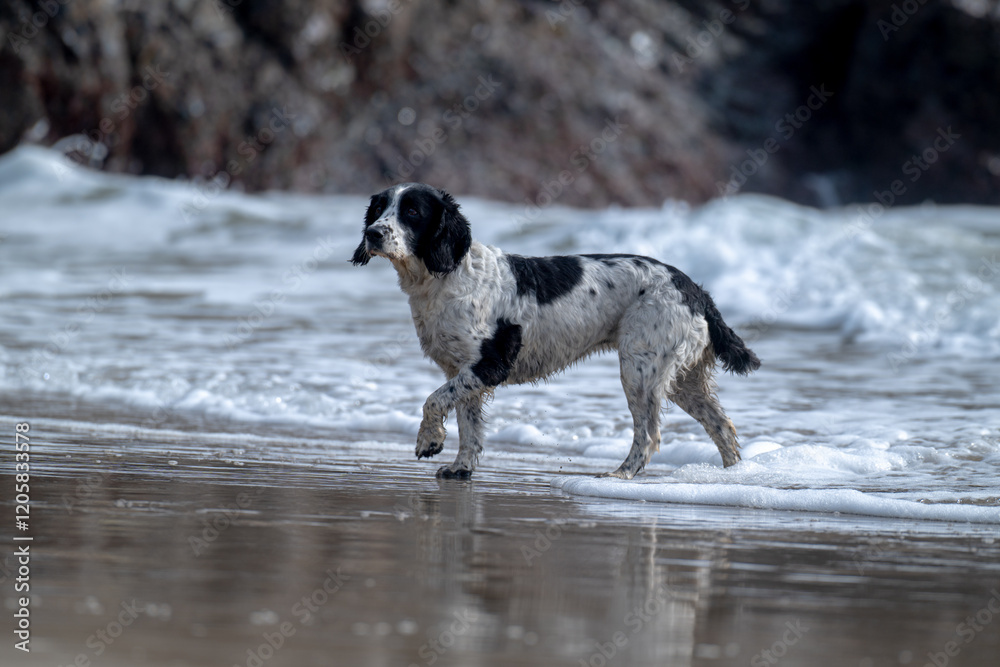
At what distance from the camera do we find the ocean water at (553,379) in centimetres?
615

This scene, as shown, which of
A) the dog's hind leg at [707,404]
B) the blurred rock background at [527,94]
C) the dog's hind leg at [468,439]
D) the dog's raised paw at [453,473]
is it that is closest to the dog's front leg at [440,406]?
the dog's hind leg at [468,439]

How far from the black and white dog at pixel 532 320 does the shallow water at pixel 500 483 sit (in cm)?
33

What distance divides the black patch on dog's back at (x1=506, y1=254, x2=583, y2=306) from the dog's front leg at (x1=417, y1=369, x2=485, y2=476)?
20.1 inches

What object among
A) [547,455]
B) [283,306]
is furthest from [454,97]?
[547,455]

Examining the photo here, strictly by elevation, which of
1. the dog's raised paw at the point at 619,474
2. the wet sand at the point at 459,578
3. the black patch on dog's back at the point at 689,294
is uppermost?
the black patch on dog's back at the point at 689,294

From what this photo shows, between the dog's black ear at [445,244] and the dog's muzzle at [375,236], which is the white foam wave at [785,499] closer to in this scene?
the dog's black ear at [445,244]

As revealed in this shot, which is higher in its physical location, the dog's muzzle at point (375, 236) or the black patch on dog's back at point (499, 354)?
the dog's muzzle at point (375, 236)

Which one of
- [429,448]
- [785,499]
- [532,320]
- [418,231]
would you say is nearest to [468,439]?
[429,448]

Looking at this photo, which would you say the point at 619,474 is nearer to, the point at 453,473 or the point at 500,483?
Answer: the point at 500,483

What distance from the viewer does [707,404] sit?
6.58m

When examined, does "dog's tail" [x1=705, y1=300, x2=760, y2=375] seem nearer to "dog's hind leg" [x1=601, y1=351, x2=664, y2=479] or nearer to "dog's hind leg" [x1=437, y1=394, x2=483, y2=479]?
"dog's hind leg" [x1=601, y1=351, x2=664, y2=479]

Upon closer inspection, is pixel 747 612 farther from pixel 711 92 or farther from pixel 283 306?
pixel 711 92

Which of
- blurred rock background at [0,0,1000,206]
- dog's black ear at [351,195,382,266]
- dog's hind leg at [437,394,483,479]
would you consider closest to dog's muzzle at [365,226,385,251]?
dog's black ear at [351,195,382,266]

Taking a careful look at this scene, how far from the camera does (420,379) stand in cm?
893
